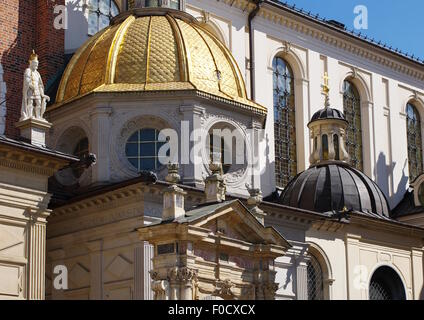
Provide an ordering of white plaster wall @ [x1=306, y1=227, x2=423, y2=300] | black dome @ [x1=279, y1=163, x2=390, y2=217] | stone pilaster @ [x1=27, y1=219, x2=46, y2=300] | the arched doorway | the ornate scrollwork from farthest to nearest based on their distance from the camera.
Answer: the arched doorway
black dome @ [x1=279, y1=163, x2=390, y2=217]
white plaster wall @ [x1=306, y1=227, x2=423, y2=300]
stone pilaster @ [x1=27, y1=219, x2=46, y2=300]
the ornate scrollwork

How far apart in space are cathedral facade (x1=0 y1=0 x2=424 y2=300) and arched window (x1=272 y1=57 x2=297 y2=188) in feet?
0.23

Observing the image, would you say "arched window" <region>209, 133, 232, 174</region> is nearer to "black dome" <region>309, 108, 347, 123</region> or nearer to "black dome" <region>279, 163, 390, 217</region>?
"black dome" <region>279, 163, 390, 217</region>

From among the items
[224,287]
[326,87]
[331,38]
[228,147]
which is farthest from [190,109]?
[331,38]

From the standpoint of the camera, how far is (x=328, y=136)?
3678 centimetres

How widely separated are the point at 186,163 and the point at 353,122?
1452 cm

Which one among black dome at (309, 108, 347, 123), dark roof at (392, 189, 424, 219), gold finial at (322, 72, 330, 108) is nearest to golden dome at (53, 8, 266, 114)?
black dome at (309, 108, 347, 123)

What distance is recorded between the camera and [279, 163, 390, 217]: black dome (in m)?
34.0

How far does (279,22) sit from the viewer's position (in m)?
39.0

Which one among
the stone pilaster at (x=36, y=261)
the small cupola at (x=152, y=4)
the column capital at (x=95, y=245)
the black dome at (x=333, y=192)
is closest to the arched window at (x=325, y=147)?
the black dome at (x=333, y=192)

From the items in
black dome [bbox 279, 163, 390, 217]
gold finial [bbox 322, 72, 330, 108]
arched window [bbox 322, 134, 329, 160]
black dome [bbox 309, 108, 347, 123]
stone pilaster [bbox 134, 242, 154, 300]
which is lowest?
stone pilaster [bbox 134, 242, 154, 300]

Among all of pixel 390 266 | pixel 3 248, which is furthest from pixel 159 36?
pixel 390 266

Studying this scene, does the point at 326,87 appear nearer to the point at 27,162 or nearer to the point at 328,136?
the point at 328,136

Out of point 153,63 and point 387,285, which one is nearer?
point 153,63

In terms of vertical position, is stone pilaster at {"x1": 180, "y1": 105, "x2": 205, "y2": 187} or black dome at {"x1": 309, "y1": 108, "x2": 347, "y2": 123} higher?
black dome at {"x1": 309, "y1": 108, "x2": 347, "y2": 123}
